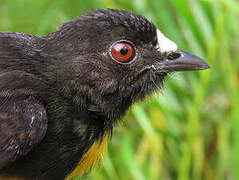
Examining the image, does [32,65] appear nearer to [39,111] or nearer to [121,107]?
[39,111]

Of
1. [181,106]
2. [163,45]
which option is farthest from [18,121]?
[181,106]

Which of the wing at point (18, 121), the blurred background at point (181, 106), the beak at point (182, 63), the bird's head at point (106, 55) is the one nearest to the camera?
the wing at point (18, 121)

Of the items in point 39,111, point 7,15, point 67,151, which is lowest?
point 67,151

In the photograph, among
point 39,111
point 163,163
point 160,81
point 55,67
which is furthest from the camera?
point 163,163

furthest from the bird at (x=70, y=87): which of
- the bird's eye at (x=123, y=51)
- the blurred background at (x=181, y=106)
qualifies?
the blurred background at (x=181, y=106)

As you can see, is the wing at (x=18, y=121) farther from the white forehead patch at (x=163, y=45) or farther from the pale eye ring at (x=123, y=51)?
the white forehead patch at (x=163, y=45)

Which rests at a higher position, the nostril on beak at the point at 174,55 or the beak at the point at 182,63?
the nostril on beak at the point at 174,55

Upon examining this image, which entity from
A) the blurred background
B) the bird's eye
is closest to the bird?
the bird's eye

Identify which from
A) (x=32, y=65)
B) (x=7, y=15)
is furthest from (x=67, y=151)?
(x=7, y=15)

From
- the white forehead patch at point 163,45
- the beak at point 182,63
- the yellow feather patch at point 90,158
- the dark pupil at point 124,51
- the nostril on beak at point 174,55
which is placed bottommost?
the yellow feather patch at point 90,158
